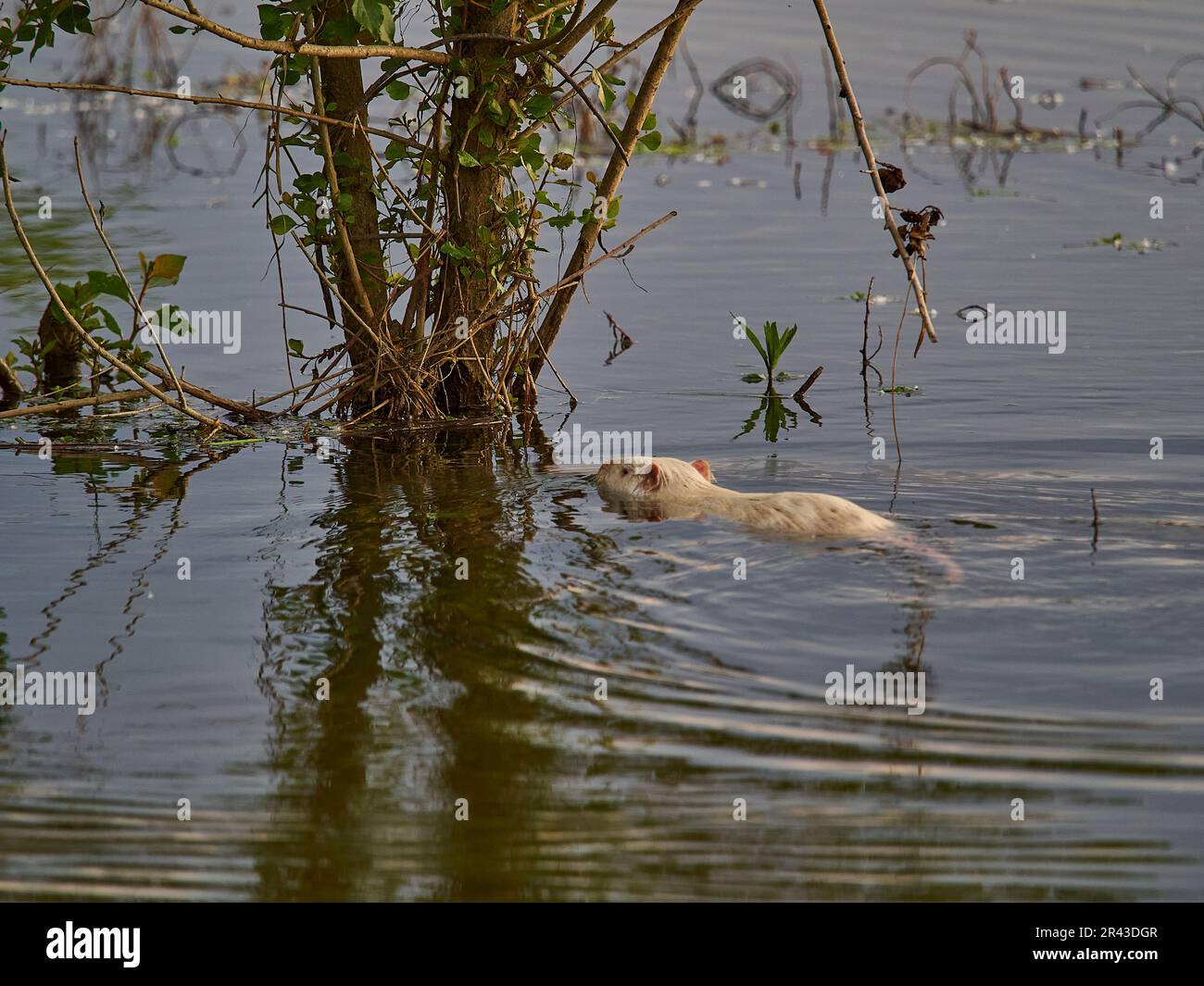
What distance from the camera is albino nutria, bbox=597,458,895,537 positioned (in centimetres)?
685

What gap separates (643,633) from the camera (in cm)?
589

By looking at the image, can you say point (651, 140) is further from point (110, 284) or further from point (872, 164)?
point (110, 284)

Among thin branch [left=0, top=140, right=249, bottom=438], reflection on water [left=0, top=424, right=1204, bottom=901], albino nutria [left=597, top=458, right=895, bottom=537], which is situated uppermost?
thin branch [left=0, top=140, right=249, bottom=438]

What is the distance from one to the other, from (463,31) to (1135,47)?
1534 cm

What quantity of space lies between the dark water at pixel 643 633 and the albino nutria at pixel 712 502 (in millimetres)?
166

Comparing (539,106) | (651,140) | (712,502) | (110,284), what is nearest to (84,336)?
(110,284)

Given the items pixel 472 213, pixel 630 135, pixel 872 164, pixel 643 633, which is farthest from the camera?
pixel 472 213

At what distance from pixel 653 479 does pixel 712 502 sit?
35 centimetres

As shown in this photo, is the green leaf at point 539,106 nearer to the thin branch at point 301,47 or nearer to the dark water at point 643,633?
the thin branch at point 301,47

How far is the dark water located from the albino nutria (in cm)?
17

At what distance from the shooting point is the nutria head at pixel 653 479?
752 cm

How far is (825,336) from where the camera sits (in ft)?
35.4

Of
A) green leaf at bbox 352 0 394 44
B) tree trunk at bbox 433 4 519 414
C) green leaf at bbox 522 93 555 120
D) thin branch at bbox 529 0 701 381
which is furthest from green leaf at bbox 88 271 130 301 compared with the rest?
thin branch at bbox 529 0 701 381

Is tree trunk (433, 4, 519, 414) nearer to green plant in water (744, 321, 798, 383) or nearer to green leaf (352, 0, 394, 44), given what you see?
green leaf (352, 0, 394, 44)
